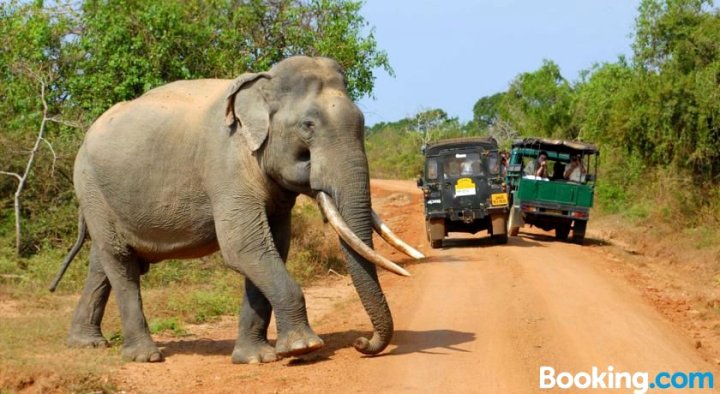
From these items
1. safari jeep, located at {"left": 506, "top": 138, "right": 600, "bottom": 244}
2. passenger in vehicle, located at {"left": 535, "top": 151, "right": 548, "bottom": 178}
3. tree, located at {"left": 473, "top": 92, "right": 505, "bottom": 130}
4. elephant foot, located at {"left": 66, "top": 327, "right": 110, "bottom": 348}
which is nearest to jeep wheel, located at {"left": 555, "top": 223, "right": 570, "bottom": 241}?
safari jeep, located at {"left": 506, "top": 138, "right": 600, "bottom": 244}

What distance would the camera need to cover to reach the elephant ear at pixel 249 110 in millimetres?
10180

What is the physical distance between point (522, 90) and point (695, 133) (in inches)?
1370

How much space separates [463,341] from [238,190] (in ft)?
9.49

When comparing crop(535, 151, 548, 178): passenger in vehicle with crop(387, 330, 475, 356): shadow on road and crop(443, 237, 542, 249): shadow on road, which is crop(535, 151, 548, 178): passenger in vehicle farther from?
crop(387, 330, 475, 356): shadow on road

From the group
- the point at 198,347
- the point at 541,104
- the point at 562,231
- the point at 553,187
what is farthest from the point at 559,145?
the point at 541,104

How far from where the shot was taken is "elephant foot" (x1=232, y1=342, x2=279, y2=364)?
10328 mm

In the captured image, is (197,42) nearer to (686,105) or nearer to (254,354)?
(254,354)

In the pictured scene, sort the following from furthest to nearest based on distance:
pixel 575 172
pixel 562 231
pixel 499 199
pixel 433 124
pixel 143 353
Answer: pixel 433 124 → pixel 562 231 → pixel 575 172 → pixel 499 199 → pixel 143 353

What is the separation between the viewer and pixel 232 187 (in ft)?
33.4

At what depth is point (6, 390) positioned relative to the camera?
8.71m

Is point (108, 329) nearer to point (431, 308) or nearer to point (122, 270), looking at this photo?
point (122, 270)

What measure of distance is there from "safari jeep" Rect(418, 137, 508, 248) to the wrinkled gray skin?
12586 mm

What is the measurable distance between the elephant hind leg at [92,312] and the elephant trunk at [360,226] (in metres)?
3.33

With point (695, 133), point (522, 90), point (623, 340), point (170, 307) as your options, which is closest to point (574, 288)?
point (623, 340)
